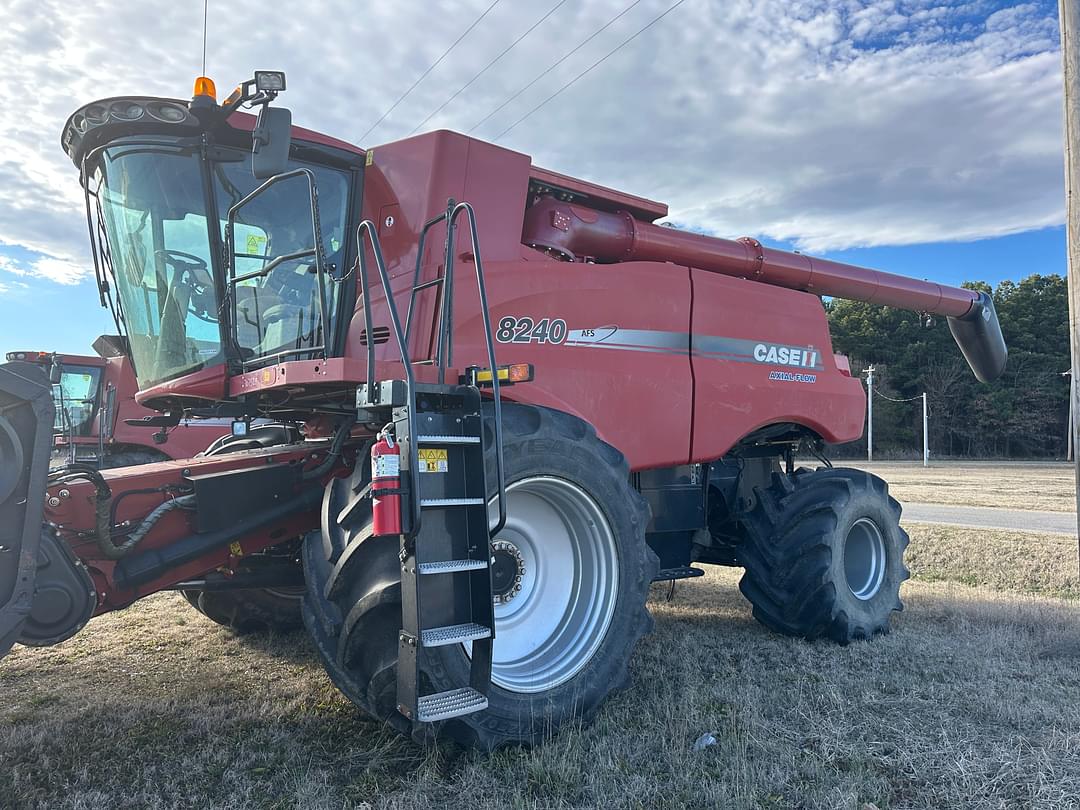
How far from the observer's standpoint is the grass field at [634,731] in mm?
2908

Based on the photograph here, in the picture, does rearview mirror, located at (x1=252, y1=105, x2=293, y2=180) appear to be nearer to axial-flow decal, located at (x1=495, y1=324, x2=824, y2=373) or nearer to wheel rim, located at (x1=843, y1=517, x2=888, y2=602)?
axial-flow decal, located at (x1=495, y1=324, x2=824, y2=373)

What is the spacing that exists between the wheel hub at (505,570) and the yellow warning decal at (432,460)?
66cm

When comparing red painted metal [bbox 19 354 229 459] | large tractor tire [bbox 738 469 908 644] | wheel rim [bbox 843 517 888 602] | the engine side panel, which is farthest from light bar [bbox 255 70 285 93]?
red painted metal [bbox 19 354 229 459]

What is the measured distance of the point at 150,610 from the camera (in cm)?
644

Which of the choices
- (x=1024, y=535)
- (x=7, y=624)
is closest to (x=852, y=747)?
(x=7, y=624)

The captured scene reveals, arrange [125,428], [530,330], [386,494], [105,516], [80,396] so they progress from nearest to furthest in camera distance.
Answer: [386,494], [105,516], [530,330], [125,428], [80,396]

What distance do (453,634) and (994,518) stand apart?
39.2ft

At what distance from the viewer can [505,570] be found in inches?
144

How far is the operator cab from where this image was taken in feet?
12.6

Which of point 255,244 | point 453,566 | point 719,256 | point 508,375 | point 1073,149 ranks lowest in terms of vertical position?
point 453,566

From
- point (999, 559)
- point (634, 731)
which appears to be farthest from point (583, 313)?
point (999, 559)

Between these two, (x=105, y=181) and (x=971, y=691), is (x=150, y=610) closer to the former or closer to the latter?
(x=105, y=181)

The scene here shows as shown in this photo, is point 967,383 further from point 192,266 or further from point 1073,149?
point 192,266

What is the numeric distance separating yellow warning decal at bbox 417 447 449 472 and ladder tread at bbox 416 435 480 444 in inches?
1.7
